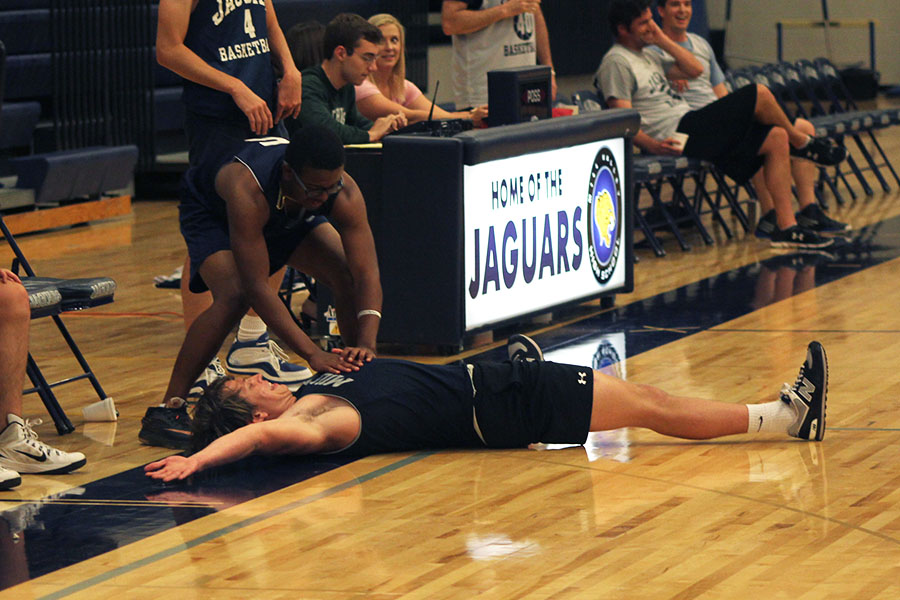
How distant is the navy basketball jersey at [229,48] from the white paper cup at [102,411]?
1117mm

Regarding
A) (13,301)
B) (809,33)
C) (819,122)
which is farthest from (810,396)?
(809,33)

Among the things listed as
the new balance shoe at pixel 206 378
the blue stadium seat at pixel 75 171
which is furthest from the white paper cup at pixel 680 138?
the blue stadium seat at pixel 75 171

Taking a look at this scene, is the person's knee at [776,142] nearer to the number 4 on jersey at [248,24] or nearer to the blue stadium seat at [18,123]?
the number 4 on jersey at [248,24]

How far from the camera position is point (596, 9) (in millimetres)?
17859

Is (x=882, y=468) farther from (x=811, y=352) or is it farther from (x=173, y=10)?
(x=173, y=10)

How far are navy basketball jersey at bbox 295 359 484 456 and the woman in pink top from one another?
2.65 metres

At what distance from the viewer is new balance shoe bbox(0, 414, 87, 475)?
454 cm

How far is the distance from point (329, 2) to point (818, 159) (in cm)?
559

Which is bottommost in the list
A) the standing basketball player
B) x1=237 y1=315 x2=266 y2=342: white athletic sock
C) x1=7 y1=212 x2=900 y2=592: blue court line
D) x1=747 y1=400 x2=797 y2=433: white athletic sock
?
x1=7 y1=212 x2=900 y2=592: blue court line

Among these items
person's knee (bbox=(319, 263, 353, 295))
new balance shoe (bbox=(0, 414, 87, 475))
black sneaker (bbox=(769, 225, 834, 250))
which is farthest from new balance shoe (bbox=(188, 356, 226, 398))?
black sneaker (bbox=(769, 225, 834, 250))

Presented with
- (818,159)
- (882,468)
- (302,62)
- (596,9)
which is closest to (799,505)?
(882,468)

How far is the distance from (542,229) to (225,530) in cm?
297

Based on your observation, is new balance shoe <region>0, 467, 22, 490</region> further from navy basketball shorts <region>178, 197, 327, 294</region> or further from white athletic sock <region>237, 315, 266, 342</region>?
white athletic sock <region>237, 315, 266, 342</region>

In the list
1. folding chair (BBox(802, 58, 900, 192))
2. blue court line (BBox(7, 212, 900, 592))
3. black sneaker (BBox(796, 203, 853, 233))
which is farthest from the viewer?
folding chair (BBox(802, 58, 900, 192))
